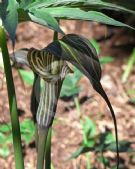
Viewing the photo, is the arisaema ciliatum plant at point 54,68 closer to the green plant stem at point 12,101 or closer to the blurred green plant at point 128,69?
the green plant stem at point 12,101

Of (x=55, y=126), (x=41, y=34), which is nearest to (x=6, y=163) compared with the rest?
(x=55, y=126)

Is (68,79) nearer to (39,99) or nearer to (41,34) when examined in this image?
(39,99)

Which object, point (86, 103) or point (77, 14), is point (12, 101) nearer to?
point (77, 14)

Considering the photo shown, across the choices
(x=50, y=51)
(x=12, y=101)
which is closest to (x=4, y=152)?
(x=12, y=101)

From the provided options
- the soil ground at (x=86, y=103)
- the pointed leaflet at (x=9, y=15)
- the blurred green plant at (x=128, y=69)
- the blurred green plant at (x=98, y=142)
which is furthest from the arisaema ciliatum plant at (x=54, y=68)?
the blurred green plant at (x=128, y=69)

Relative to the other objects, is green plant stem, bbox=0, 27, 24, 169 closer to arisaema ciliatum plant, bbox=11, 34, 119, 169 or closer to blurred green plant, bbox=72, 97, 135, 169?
arisaema ciliatum plant, bbox=11, 34, 119, 169

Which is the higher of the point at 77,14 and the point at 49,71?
the point at 77,14
